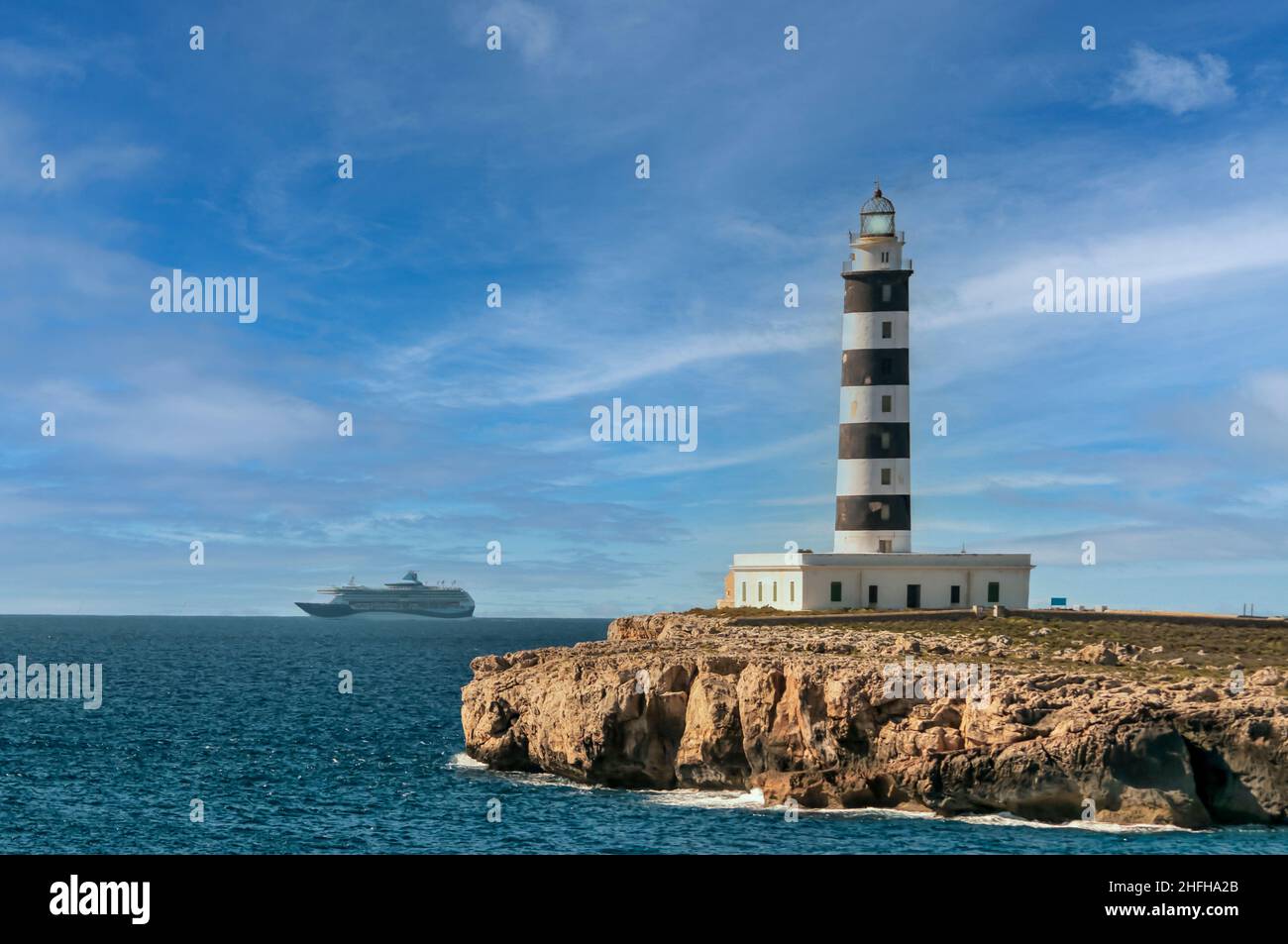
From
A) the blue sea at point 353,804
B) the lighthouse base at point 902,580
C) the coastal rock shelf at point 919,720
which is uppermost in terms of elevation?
the lighthouse base at point 902,580

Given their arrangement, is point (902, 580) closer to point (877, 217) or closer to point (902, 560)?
point (902, 560)

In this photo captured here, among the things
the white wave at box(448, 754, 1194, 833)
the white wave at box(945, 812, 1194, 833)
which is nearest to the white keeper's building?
the white wave at box(448, 754, 1194, 833)

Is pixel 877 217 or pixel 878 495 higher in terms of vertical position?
pixel 877 217

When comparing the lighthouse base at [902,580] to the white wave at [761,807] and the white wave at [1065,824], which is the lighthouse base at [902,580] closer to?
the white wave at [761,807]

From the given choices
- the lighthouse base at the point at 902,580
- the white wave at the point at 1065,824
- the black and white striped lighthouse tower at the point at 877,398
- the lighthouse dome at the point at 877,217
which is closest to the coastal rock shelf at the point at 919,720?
the white wave at the point at 1065,824

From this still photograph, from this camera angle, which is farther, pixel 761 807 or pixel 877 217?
pixel 877 217

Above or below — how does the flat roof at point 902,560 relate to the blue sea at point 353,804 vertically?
above

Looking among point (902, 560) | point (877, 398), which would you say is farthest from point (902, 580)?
point (877, 398)
